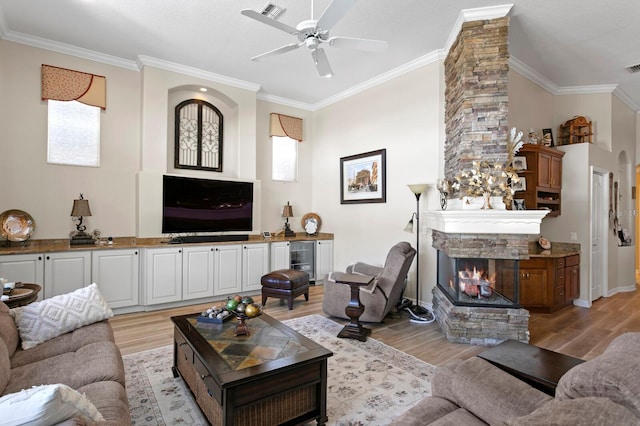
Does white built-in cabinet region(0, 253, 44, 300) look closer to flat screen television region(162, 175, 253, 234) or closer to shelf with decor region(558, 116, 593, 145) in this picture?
flat screen television region(162, 175, 253, 234)

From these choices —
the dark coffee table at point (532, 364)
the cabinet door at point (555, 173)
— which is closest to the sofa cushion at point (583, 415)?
the dark coffee table at point (532, 364)

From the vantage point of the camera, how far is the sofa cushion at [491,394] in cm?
133

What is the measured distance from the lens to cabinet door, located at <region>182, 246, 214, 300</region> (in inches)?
188

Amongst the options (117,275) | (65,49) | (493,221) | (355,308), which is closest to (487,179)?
(493,221)

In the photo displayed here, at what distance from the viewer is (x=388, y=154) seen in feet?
17.4

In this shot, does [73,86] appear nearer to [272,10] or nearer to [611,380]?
[272,10]

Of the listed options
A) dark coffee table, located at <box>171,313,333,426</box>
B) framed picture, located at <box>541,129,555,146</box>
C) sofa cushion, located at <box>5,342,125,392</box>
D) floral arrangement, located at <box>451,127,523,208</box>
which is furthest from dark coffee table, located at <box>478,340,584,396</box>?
framed picture, located at <box>541,129,555,146</box>

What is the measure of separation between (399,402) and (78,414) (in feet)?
6.60

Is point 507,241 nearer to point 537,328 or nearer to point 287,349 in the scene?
point 537,328

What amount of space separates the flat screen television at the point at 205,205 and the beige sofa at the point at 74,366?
2672 mm

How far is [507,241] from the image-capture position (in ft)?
11.3

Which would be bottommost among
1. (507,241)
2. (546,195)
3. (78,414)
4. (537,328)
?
(537,328)

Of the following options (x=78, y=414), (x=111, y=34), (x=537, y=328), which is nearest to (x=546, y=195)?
(x=537, y=328)

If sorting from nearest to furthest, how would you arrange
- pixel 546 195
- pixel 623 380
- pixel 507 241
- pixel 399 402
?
pixel 623 380, pixel 399 402, pixel 507 241, pixel 546 195
